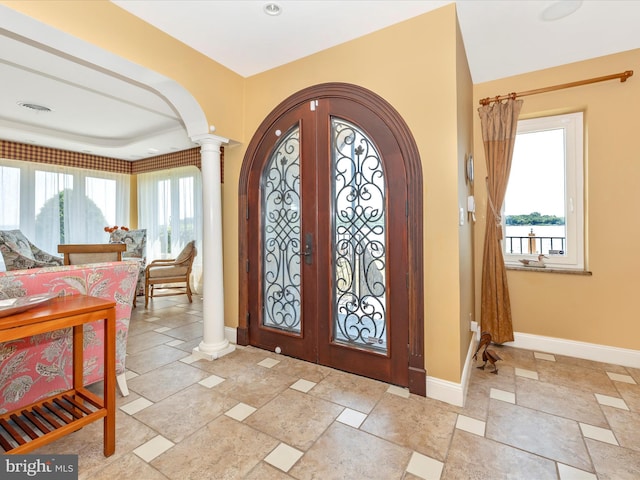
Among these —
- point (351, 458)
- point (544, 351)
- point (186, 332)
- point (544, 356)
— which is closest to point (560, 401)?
point (544, 356)

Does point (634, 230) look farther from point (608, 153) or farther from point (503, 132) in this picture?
point (503, 132)

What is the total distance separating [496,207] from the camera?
9.50 feet

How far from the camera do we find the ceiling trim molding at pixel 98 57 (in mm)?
1690

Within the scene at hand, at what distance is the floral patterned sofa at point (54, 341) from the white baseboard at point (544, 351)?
2.11 meters

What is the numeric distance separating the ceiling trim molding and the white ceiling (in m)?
0.35

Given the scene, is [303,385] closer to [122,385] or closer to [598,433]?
[122,385]

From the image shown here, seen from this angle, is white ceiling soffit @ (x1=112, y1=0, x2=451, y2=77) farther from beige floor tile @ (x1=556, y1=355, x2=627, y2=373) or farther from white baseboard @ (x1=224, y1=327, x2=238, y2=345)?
beige floor tile @ (x1=556, y1=355, x2=627, y2=373)

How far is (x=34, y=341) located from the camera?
64.5 inches

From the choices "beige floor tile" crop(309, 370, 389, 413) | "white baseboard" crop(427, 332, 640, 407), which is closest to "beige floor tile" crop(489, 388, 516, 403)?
"white baseboard" crop(427, 332, 640, 407)

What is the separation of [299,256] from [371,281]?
676 millimetres

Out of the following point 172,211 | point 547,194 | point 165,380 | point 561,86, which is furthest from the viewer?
point 172,211

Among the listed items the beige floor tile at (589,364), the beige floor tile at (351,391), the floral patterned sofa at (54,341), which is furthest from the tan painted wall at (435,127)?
the floral patterned sofa at (54,341)

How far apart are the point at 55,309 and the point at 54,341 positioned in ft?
1.66

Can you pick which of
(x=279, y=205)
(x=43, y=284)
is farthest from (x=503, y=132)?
(x=43, y=284)
